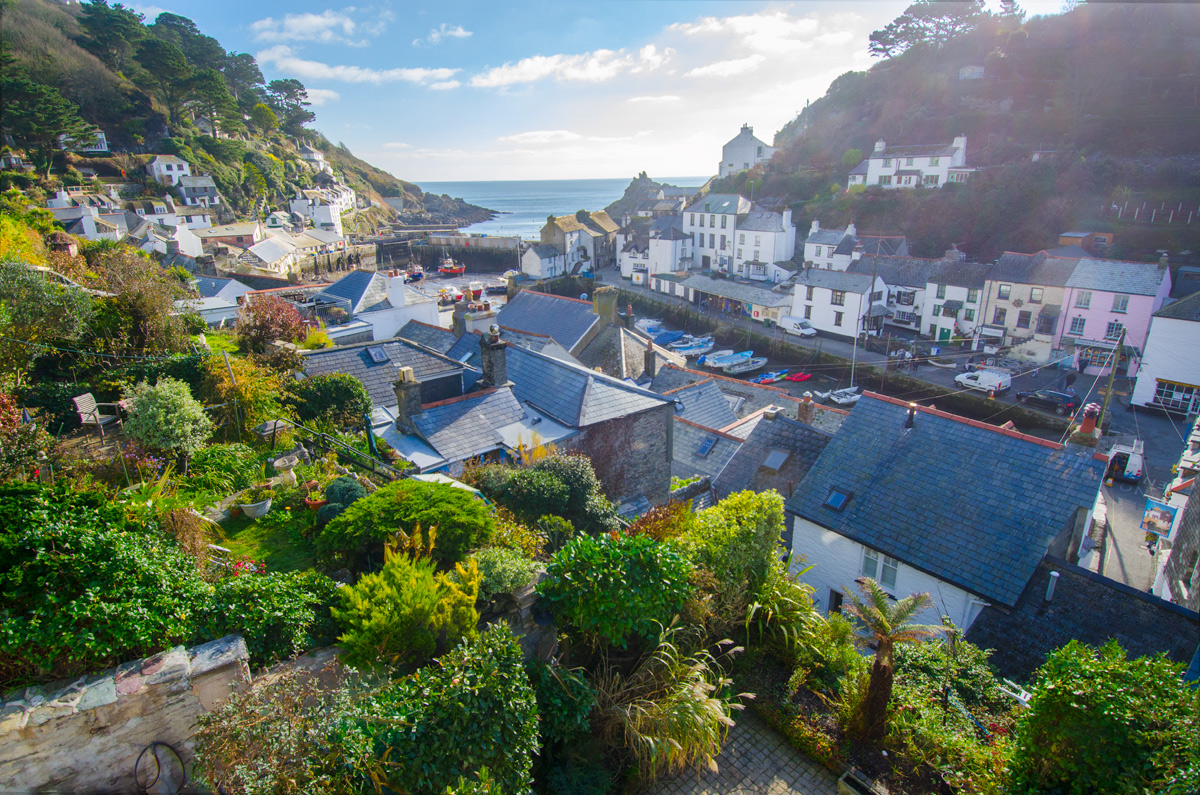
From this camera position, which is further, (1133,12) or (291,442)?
(1133,12)

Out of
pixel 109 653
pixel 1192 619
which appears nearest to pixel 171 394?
pixel 109 653

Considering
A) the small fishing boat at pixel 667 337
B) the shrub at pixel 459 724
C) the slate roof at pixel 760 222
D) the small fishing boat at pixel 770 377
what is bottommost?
the small fishing boat at pixel 770 377

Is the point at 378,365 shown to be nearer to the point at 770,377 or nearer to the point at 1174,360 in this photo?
the point at 770,377

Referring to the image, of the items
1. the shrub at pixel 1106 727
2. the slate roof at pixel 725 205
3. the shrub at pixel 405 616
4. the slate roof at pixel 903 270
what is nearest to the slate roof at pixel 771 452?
the shrub at pixel 1106 727

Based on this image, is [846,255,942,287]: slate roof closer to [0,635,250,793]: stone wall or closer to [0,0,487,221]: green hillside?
[0,635,250,793]: stone wall

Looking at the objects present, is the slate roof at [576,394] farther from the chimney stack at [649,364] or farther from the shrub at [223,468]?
the chimney stack at [649,364]

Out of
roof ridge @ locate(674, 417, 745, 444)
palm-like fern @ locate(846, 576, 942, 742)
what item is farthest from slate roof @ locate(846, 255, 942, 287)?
palm-like fern @ locate(846, 576, 942, 742)

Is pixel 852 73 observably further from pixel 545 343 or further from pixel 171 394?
pixel 171 394
